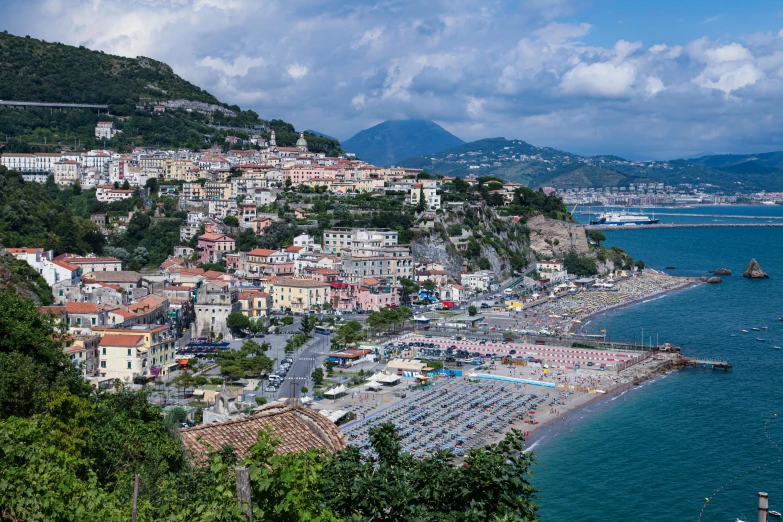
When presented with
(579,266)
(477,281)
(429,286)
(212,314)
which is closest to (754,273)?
(579,266)

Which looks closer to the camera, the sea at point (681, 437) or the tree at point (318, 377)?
the sea at point (681, 437)

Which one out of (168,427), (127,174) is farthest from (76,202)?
(168,427)

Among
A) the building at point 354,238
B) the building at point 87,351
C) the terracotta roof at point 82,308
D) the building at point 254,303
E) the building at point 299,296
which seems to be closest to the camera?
the building at point 87,351

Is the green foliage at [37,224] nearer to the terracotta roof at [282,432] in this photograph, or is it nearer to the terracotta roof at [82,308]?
the terracotta roof at [82,308]

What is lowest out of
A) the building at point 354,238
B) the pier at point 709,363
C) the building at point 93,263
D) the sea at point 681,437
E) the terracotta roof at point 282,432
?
the sea at point 681,437

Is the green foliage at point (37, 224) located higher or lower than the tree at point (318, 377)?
higher

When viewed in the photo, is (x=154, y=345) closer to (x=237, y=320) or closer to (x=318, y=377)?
(x=318, y=377)

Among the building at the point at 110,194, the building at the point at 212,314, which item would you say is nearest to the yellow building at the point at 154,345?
the building at the point at 212,314
